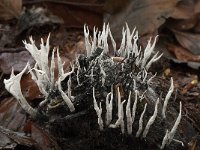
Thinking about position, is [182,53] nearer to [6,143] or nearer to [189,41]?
[189,41]

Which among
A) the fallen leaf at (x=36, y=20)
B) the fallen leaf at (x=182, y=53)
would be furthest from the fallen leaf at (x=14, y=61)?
the fallen leaf at (x=182, y=53)

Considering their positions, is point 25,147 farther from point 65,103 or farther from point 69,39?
point 69,39

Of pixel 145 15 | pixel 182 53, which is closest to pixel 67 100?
pixel 145 15

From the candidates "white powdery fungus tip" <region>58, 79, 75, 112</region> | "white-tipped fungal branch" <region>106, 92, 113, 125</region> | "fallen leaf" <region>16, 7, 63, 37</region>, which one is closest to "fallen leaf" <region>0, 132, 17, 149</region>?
"white powdery fungus tip" <region>58, 79, 75, 112</region>

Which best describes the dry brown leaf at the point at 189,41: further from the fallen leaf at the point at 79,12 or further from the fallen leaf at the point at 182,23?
the fallen leaf at the point at 79,12

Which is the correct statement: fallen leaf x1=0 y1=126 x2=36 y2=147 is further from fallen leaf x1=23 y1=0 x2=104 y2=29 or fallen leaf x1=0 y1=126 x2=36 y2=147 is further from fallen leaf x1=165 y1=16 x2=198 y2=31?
fallen leaf x1=165 y1=16 x2=198 y2=31

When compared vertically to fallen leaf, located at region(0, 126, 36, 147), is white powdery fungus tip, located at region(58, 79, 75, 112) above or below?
above
